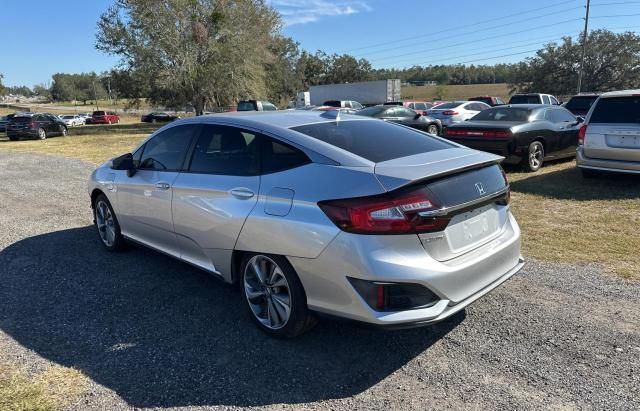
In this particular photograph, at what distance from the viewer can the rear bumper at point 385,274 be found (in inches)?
107

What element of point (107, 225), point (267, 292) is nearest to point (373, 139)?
point (267, 292)

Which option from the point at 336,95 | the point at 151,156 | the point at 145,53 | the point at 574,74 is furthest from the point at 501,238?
the point at 574,74

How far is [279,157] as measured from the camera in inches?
131

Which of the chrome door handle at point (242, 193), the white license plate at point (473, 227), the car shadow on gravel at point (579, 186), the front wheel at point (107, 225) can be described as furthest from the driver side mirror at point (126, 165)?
the car shadow on gravel at point (579, 186)

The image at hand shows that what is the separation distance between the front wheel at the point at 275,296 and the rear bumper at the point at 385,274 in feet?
0.34

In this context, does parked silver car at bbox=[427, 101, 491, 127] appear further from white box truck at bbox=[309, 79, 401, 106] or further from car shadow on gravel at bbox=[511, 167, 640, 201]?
white box truck at bbox=[309, 79, 401, 106]

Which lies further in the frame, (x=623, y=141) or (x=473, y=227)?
(x=623, y=141)

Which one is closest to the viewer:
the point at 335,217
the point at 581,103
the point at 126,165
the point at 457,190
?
the point at 335,217

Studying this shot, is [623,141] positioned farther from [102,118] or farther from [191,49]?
[102,118]

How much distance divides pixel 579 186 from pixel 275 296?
7.23 m

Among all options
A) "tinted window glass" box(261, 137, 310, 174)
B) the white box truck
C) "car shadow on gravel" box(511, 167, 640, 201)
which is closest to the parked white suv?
"car shadow on gravel" box(511, 167, 640, 201)

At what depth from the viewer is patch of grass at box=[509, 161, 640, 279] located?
499 centimetres

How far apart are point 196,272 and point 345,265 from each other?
95.8 inches

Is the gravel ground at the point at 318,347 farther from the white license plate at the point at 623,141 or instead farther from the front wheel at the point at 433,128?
the front wheel at the point at 433,128
